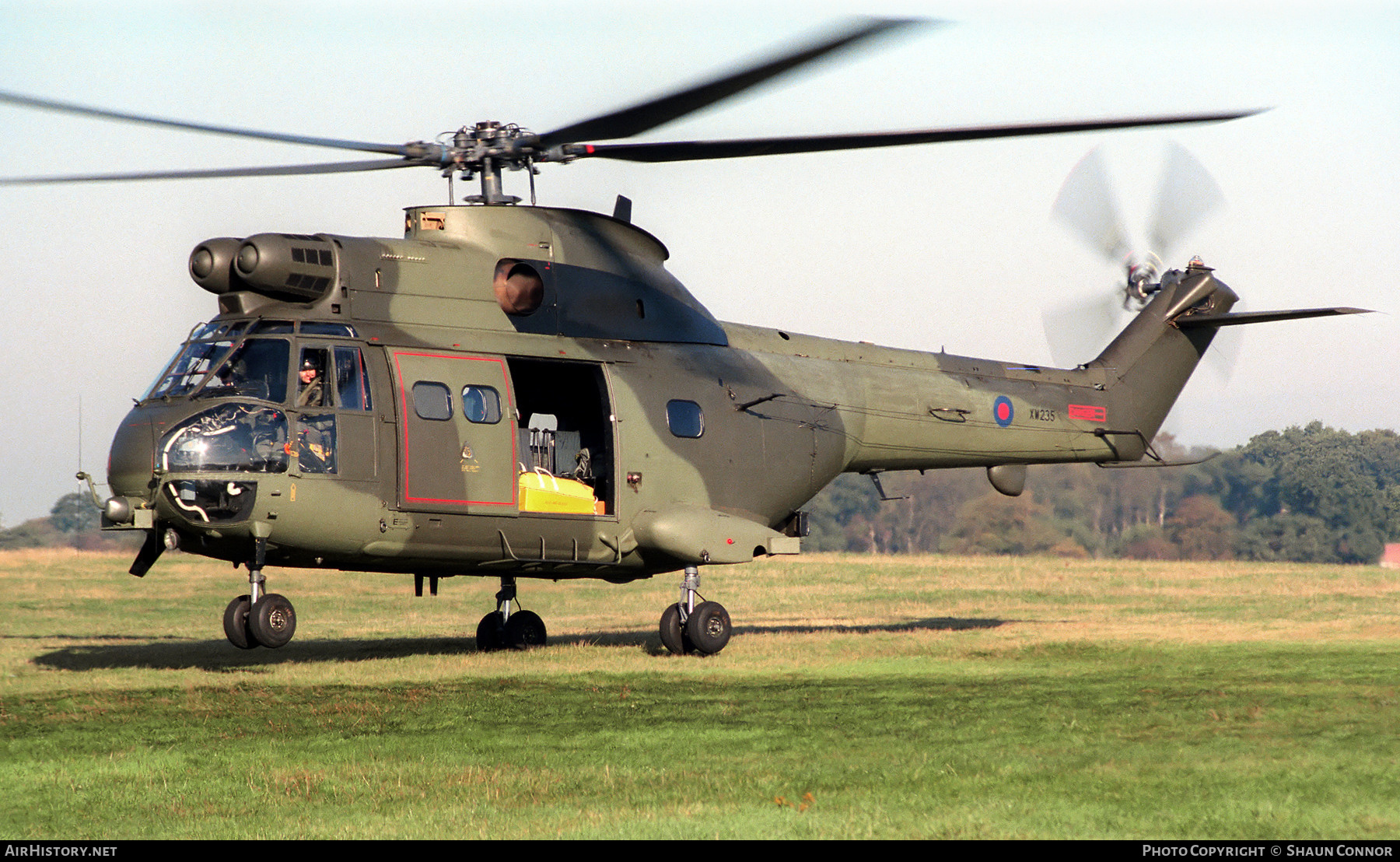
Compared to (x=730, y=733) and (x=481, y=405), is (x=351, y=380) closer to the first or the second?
(x=481, y=405)

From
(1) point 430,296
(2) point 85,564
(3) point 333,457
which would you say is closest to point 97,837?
(3) point 333,457

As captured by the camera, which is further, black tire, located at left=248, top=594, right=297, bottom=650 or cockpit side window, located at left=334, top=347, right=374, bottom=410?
cockpit side window, located at left=334, top=347, right=374, bottom=410

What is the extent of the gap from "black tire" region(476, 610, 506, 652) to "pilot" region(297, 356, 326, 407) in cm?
455

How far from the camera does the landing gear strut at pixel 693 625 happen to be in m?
17.6

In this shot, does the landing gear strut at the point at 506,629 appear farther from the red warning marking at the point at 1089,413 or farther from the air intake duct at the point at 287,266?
the red warning marking at the point at 1089,413

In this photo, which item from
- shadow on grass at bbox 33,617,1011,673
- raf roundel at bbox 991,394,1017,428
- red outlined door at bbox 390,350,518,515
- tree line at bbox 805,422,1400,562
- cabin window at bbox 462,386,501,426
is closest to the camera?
red outlined door at bbox 390,350,518,515

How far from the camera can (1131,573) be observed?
3769cm

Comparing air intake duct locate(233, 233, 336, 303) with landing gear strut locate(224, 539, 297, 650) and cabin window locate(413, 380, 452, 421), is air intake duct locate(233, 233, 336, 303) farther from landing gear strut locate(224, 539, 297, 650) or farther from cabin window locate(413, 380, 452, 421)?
landing gear strut locate(224, 539, 297, 650)

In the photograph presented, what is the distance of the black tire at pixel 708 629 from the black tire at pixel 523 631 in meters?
2.25

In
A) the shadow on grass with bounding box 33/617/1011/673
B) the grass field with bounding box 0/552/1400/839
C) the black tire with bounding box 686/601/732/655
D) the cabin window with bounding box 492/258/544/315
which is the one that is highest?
the cabin window with bounding box 492/258/544/315

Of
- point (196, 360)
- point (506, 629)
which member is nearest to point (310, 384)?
point (196, 360)

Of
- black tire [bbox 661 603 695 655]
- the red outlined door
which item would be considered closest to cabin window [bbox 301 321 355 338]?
the red outlined door

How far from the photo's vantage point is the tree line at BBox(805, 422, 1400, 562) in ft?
173

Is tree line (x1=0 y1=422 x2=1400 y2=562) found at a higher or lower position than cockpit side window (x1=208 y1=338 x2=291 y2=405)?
lower
